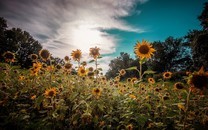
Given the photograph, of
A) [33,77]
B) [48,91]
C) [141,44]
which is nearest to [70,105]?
[48,91]

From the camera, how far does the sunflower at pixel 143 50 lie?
434cm

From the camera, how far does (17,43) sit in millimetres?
49469

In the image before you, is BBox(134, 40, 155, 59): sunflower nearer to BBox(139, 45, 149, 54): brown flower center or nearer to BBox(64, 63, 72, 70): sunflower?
BBox(139, 45, 149, 54): brown flower center

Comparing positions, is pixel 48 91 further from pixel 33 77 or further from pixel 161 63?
pixel 161 63

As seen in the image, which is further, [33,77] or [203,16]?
[203,16]

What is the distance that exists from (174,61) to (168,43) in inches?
317

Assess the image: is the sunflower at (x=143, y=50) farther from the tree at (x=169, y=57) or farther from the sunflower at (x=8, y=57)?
the tree at (x=169, y=57)

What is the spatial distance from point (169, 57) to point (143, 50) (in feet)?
232

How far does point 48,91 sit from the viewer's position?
377cm

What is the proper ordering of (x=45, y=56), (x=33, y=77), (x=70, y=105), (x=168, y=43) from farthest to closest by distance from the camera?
(x=168, y=43) → (x=45, y=56) → (x=33, y=77) → (x=70, y=105)

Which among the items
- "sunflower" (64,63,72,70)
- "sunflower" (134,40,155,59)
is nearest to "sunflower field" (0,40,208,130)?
"sunflower" (134,40,155,59)

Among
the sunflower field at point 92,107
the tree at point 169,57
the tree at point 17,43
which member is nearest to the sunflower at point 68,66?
the sunflower field at point 92,107

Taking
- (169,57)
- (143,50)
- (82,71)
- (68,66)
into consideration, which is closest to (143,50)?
(143,50)

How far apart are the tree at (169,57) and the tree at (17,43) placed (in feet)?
140
